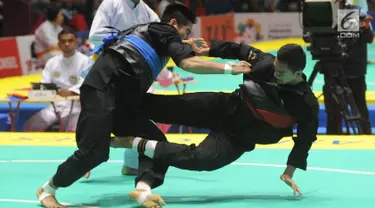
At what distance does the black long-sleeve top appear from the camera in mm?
4805

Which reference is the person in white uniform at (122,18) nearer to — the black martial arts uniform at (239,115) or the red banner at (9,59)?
the black martial arts uniform at (239,115)

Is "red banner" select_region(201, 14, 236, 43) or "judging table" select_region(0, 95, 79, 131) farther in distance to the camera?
"red banner" select_region(201, 14, 236, 43)

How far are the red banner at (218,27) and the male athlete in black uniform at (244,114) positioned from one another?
10.4 meters

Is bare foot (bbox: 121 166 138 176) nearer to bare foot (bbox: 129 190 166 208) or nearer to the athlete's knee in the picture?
the athlete's knee

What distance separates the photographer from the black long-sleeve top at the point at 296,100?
189 inches

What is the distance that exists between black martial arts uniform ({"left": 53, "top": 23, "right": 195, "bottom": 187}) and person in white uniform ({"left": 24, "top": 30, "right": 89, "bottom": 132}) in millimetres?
3363

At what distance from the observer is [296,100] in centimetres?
481

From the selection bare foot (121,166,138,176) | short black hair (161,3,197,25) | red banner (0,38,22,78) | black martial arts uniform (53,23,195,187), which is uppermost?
short black hair (161,3,197,25)

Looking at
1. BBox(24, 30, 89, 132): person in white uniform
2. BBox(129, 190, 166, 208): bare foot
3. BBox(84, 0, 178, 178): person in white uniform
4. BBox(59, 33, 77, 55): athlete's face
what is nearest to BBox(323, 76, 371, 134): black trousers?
BBox(84, 0, 178, 178): person in white uniform

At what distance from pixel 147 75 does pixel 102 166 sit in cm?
152

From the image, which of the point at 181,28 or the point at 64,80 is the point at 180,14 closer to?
the point at 181,28

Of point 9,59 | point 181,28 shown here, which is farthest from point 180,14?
point 9,59

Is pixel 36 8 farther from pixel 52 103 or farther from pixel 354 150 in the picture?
pixel 354 150

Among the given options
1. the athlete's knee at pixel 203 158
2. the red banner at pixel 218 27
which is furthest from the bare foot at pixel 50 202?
the red banner at pixel 218 27
